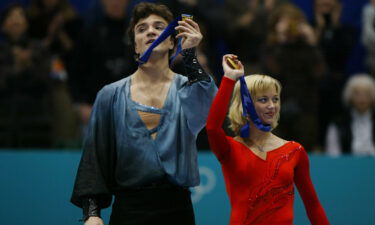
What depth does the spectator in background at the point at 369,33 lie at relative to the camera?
7195 mm

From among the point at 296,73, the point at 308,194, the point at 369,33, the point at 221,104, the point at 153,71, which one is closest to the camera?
the point at 221,104

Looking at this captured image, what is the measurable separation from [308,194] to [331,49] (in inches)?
124

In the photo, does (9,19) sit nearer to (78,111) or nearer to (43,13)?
(43,13)

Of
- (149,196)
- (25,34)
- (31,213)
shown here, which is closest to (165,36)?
(149,196)

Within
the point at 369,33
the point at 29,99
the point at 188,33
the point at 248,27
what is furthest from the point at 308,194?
the point at 369,33

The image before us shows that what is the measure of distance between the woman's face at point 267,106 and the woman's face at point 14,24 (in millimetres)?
3657

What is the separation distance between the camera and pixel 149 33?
3.82 m

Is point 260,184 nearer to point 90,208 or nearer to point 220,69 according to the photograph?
point 90,208

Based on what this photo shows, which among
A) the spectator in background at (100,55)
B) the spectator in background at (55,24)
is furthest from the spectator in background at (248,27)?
the spectator in background at (55,24)

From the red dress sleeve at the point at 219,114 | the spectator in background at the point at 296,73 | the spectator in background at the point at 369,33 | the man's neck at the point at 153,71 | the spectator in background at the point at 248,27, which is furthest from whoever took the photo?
the spectator in background at the point at 369,33

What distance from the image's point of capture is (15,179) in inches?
246

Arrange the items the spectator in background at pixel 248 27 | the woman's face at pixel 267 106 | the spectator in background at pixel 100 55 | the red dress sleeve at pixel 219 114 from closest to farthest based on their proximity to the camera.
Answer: the red dress sleeve at pixel 219 114 → the woman's face at pixel 267 106 → the spectator in background at pixel 100 55 → the spectator in background at pixel 248 27

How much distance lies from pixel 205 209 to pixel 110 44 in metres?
1.82

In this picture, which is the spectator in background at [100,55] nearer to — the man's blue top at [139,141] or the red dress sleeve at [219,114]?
the man's blue top at [139,141]
